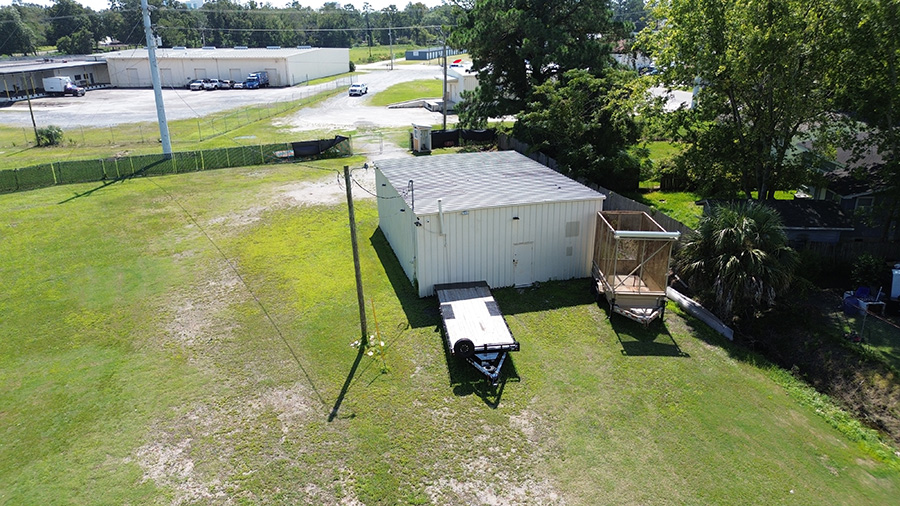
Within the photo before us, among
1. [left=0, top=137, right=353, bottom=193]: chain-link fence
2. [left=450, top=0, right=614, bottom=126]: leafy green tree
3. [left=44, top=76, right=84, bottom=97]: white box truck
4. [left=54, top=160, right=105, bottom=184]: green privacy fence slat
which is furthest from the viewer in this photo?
[left=44, top=76, right=84, bottom=97]: white box truck

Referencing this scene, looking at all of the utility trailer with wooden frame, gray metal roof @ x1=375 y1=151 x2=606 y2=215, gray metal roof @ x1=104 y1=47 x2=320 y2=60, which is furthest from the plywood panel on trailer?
gray metal roof @ x1=104 y1=47 x2=320 y2=60

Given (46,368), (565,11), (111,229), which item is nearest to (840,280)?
(565,11)

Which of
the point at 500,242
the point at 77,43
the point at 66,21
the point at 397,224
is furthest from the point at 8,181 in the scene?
the point at 66,21

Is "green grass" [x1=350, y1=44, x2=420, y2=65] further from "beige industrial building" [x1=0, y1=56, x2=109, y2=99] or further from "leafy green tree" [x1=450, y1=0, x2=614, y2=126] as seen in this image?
"leafy green tree" [x1=450, y1=0, x2=614, y2=126]

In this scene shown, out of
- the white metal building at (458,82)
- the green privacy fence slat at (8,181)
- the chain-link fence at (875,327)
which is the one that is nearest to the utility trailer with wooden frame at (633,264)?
the chain-link fence at (875,327)

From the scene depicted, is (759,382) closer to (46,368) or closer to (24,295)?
(46,368)

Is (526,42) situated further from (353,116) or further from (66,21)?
(66,21)
